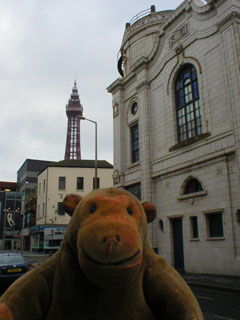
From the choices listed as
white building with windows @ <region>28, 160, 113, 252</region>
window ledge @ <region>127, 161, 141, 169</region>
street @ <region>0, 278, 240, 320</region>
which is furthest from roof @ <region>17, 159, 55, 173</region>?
street @ <region>0, 278, 240, 320</region>

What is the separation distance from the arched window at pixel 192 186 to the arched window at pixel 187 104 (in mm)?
2653

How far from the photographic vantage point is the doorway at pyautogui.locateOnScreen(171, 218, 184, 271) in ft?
56.4

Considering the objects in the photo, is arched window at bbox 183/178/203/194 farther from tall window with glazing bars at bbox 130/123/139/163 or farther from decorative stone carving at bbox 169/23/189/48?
decorative stone carving at bbox 169/23/189/48

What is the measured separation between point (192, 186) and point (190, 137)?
2819 mm

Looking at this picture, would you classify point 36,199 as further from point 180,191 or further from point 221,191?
point 221,191

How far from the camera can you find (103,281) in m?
1.91

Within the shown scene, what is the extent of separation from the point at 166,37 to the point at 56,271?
20370 mm

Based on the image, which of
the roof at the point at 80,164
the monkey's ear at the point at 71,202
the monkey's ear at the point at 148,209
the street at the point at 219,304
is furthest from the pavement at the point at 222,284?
the roof at the point at 80,164

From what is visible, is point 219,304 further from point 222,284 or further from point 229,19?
point 229,19

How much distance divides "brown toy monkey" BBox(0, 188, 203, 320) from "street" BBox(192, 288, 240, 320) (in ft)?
17.7

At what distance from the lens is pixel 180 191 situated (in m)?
17.6

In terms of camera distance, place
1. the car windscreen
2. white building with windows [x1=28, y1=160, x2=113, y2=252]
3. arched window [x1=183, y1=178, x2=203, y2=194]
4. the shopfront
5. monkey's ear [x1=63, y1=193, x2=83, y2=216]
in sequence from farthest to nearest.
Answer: white building with windows [x1=28, y1=160, x2=113, y2=252] < the shopfront < arched window [x1=183, y1=178, x2=203, y2=194] < the car windscreen < monkey's ear [x1=63, y1=193, x2=83, y2=216]

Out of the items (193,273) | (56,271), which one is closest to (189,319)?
(56,271)

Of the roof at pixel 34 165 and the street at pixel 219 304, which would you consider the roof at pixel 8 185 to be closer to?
the roof at pixel 34 165
